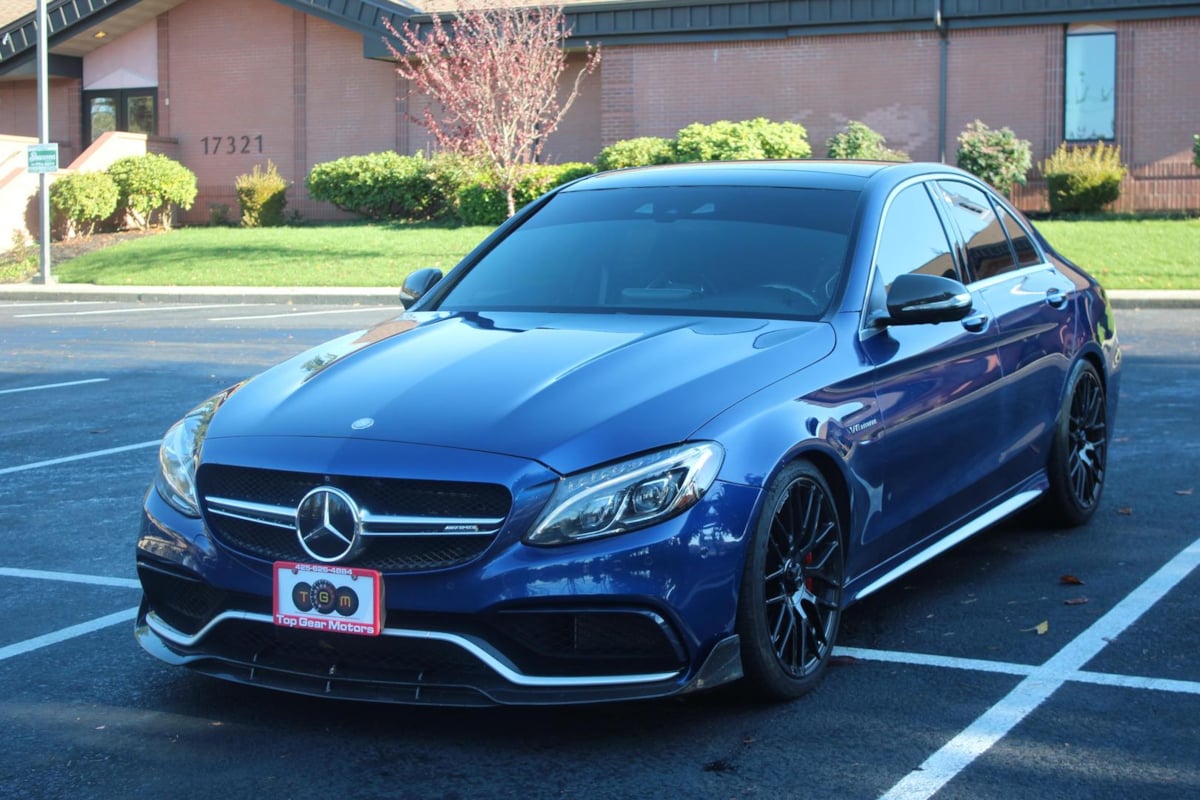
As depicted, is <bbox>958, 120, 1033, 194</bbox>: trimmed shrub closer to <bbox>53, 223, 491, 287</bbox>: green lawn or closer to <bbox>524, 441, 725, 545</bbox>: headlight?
<bbox>53, 223, 491, 287</bbox>: green lawn

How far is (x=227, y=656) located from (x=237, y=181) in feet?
98.4

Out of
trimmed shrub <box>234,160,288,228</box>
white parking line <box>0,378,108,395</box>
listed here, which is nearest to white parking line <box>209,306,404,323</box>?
white parking line <box>0,378,108,395</box>

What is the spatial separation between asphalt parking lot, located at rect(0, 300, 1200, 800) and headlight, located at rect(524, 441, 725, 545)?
627mm

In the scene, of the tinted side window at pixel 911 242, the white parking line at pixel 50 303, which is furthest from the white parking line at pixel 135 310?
the tinted side window at pixel 911 242

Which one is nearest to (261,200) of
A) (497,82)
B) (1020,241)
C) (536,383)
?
(497,82)

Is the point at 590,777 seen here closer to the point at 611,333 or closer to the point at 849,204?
the point at 611,333

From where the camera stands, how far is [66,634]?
212 inches

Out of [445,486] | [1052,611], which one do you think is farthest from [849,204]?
[445,486]

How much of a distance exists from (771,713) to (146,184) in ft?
97.6

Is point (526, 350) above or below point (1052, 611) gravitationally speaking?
above

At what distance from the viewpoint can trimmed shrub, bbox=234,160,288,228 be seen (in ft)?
106

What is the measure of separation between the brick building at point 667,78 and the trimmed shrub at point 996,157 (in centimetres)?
96

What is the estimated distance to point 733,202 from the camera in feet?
18.7

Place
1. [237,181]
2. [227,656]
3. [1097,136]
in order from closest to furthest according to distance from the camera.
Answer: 1. [227,656]
2. [1097,136]
3. [237,181]
